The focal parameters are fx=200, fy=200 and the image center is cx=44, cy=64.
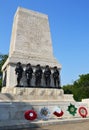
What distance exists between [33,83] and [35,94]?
169 centimetres

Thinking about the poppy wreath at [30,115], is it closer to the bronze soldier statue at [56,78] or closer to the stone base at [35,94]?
the stone base at [35,94]

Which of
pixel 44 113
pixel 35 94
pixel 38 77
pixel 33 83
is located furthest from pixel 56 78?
pixel 44 113

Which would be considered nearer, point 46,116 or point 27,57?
point 46,116

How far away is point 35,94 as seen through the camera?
1661cm

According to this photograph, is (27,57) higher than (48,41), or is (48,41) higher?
(48,41)

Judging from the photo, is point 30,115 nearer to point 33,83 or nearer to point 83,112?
point 83,112

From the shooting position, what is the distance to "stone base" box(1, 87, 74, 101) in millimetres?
15633

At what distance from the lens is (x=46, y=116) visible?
42.3 feet

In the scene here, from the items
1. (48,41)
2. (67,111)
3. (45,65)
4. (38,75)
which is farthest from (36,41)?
(67,111)

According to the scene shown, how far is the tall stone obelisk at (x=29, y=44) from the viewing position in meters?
18.2

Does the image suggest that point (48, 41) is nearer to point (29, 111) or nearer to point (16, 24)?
point (16, 24)

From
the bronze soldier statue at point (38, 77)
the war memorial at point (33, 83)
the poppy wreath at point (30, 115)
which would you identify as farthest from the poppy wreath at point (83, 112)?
the bronze soldier statue at point (38, 77)

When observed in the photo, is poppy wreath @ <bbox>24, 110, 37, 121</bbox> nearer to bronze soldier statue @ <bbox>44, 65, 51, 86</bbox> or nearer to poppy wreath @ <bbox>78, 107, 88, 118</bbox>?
poppy wreath @ <bbox>78, 107, 88, 118</bbox>

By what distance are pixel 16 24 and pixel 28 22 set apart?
1344 mm
